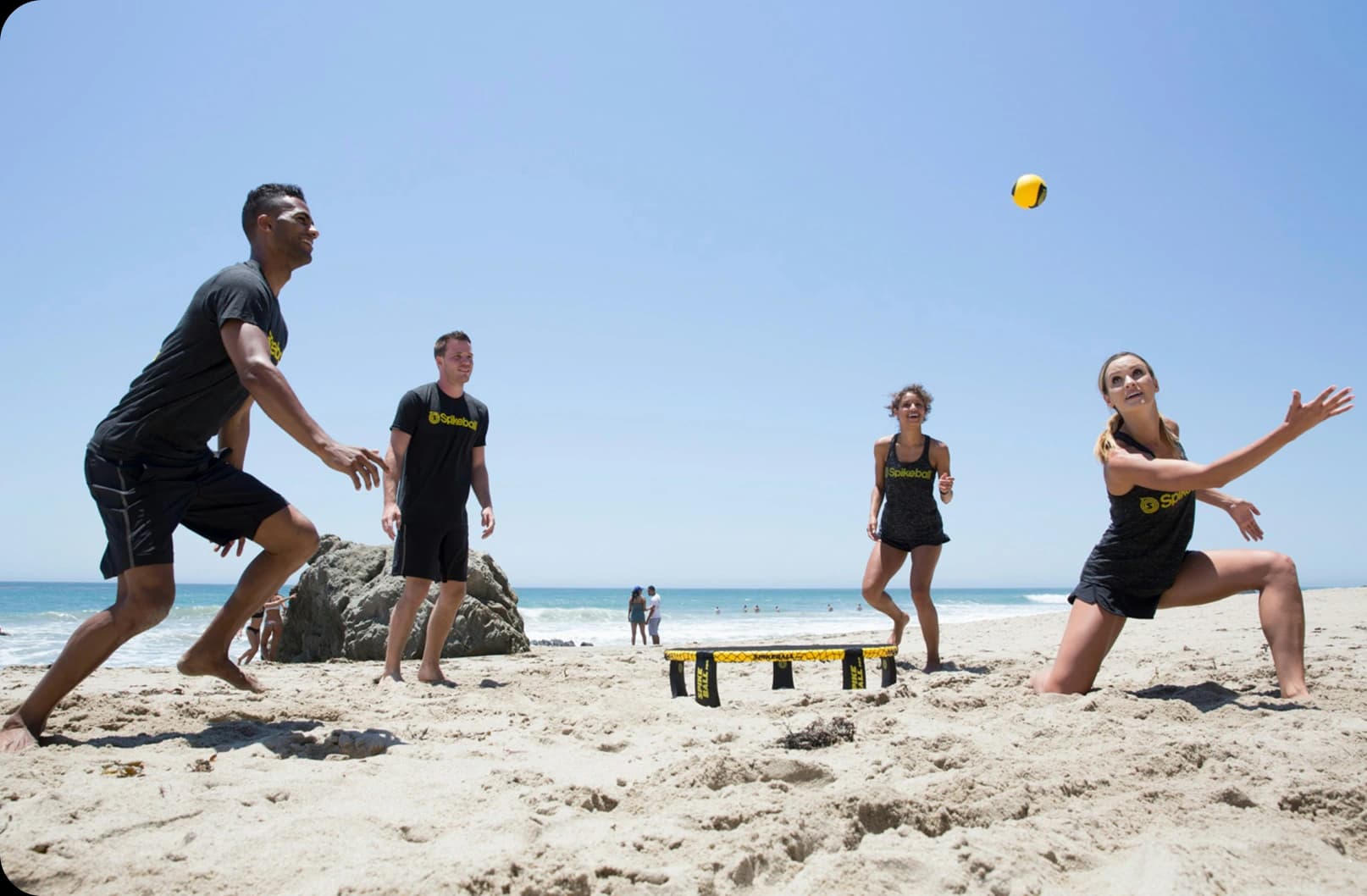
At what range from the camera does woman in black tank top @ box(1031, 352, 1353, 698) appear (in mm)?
3654

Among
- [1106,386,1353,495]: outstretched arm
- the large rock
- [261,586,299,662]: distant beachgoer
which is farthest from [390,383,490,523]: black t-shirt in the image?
[261,586,299,662]: distant beachgoer

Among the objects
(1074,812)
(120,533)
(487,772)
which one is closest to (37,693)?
(120,533)

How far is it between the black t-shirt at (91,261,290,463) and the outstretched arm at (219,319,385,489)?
82 mm

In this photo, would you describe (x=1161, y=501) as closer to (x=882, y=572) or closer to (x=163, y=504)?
(x=882, y=572)

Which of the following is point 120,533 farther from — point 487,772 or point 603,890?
point 603,890

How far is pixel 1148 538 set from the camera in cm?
400

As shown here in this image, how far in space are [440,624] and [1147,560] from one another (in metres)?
4.04

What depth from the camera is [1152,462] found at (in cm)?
368

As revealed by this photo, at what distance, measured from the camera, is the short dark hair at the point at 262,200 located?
11.6ft

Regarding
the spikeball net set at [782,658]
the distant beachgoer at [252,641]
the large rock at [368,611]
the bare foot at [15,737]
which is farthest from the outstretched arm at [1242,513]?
the distant beachgoer at [252,641]

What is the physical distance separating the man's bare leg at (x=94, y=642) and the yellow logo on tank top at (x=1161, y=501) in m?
4.12

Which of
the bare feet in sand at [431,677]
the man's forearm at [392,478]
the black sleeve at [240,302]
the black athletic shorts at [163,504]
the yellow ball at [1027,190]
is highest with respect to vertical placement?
the yellow ball at [1027,190]

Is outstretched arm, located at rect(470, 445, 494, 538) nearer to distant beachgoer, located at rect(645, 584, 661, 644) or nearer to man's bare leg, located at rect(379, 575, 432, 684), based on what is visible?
man's bare leg, located at rect(379, 575, 432, 684)

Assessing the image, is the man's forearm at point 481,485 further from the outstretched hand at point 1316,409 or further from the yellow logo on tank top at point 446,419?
the outstretched hand at point 1316,409
